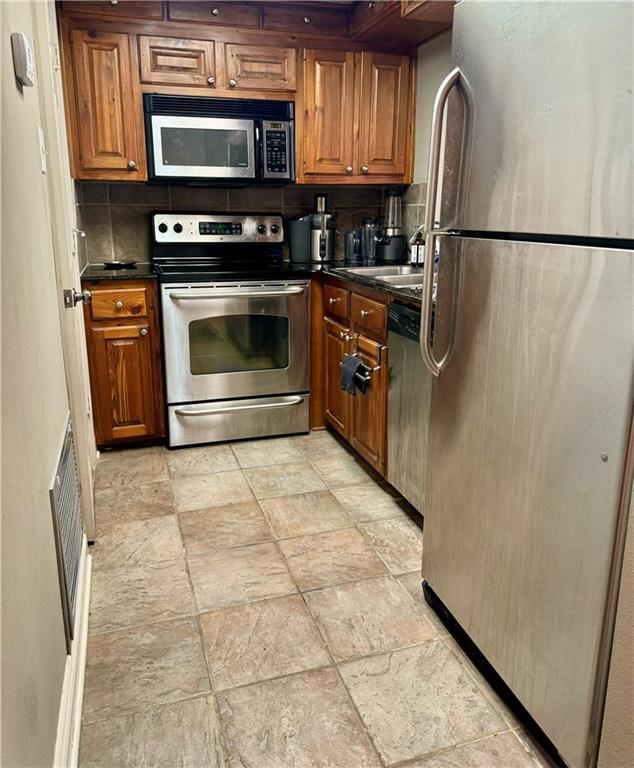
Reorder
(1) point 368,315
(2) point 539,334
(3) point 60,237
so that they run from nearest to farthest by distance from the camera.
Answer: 1. (2) point 539,334
2. (3) point 60,237
3. (1) point 368,315

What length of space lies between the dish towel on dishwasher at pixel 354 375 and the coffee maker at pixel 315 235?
3.34ft

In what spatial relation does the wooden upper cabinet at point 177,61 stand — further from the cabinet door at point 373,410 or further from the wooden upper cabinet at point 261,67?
the cabinet door at point 373,410

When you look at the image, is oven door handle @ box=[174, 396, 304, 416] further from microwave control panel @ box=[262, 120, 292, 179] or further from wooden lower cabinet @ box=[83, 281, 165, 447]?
microwave control panel @ box=[262, 120, 292, 179]

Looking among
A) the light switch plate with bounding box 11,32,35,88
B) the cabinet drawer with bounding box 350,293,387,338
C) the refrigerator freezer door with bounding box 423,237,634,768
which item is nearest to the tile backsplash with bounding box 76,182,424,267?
the cabinet drawer with bounding box 350,293,387,338

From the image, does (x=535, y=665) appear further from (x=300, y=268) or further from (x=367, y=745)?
(x=300, y=268)

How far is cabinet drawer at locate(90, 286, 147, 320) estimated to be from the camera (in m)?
2.95

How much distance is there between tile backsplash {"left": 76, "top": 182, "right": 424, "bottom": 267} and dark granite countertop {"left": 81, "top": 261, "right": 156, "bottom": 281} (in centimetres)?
9

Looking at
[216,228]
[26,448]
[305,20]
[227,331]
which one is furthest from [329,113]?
[26,448]

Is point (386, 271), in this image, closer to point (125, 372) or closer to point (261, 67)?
point (261, 67)

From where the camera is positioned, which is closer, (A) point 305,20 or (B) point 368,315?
(B) point 368,315

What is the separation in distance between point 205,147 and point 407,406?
179 centimetres

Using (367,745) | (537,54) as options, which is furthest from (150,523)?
(537,54)

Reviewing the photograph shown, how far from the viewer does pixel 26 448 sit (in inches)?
44.3

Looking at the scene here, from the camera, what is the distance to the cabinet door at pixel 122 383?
3.02 m
